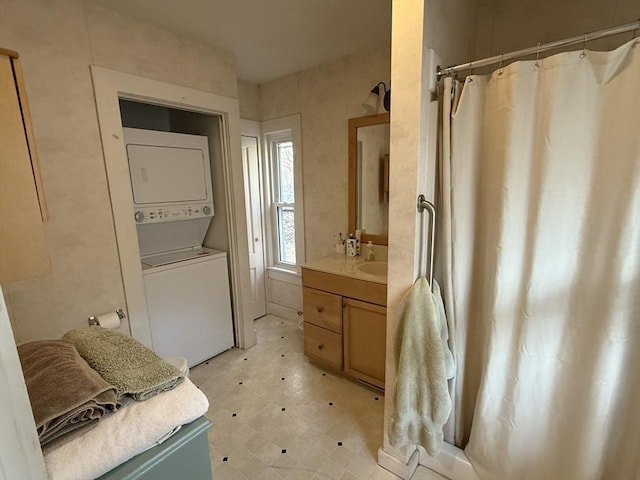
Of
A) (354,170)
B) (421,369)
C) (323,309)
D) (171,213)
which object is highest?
(354,170)

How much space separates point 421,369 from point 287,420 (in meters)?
1.08

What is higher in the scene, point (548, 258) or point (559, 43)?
point (559, 43)

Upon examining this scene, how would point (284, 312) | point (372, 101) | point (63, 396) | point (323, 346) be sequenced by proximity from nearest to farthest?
point (63, 396)
point (372, 101)
point (323, 346)
point (284, 312)

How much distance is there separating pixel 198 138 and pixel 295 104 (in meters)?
0.97

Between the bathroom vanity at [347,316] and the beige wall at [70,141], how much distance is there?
4.31 ft

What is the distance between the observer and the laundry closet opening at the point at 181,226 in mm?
Answer: 2154

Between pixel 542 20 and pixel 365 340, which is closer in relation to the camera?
pixel 542 20

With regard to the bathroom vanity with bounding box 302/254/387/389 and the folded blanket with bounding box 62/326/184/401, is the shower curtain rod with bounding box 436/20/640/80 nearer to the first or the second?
the bathroom vanity with bounding box 302/254/387/389

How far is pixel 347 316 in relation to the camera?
7.00ft

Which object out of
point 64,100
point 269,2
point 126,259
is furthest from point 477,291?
point 64,100

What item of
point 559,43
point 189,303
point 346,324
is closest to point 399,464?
point 346,324

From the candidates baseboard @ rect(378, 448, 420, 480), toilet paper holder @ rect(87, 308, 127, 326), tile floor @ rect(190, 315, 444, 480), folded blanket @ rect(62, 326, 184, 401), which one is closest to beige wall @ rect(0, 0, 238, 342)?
toilet paper holder @ rect(87, 308, 127, 326)

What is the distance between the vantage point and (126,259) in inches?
76.4

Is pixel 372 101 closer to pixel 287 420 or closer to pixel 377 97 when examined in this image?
pixel 377 97
